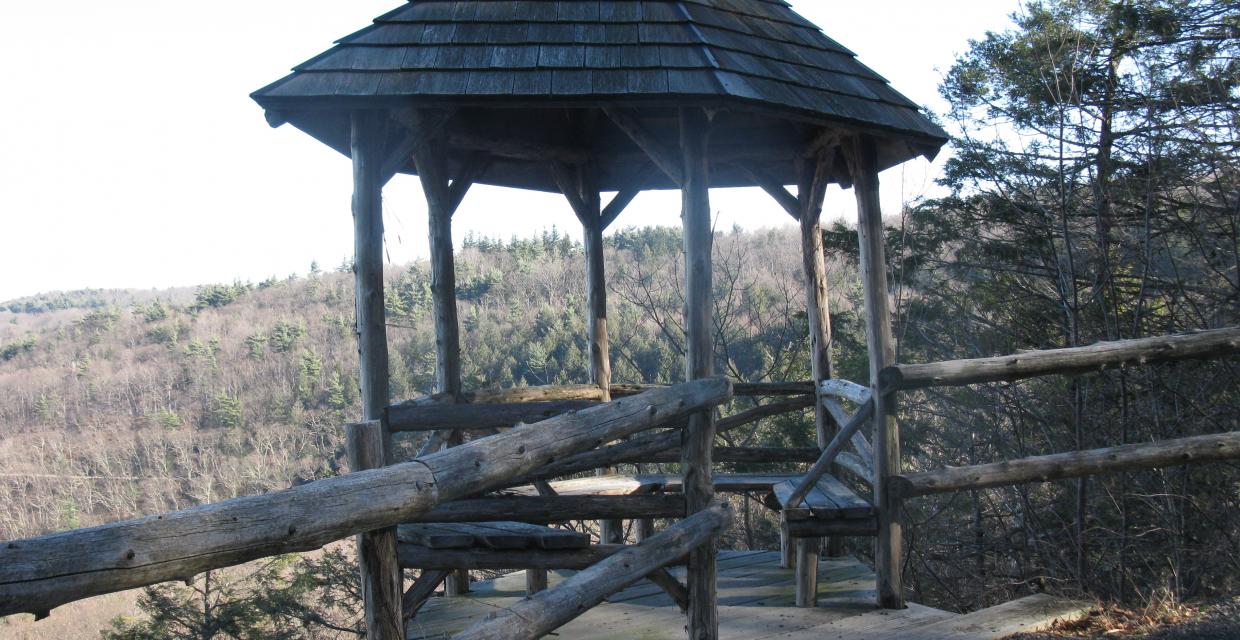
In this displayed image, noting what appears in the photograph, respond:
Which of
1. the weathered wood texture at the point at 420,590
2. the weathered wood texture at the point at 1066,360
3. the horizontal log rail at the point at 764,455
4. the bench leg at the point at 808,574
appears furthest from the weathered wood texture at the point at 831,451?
the weathered wood texture at the point at 420,590

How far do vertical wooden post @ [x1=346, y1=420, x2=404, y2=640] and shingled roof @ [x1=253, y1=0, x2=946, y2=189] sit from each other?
278 cm

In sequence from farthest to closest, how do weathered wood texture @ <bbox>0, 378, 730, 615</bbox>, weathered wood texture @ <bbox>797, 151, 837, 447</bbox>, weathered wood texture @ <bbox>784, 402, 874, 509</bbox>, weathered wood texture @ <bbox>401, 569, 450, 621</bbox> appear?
weathered wood texture @ <bbox>797, 151, 837, 447</bbox>, weathered wood texture @ <bbox>784, 402, 874, 509</bbox>, weathered wood texture @ <bbox>401, 569, 450, 621</bbox>, weathered wood texture @ <bbox>0, 378, 730, 615</bbox>

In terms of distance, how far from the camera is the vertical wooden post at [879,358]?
5.05 metres

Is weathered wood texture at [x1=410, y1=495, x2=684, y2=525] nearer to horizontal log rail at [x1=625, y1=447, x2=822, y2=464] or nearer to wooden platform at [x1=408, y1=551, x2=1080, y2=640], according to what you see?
wooden platform at [x1=408, y1=551, x2=1080, y2=640]

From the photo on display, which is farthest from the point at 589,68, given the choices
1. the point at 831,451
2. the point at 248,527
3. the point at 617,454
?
the point at 248,527

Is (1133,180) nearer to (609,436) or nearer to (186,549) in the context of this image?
(609,436)

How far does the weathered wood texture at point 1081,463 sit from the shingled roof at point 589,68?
2147 mm

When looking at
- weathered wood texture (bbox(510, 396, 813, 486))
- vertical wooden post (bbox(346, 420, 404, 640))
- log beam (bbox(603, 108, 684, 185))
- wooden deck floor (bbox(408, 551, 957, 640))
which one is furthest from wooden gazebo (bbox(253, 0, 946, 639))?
vertical wooden post (bbox(346, 420, 404, 640))

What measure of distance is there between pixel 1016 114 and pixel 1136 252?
415 cm

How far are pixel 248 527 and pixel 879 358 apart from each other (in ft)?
14.5

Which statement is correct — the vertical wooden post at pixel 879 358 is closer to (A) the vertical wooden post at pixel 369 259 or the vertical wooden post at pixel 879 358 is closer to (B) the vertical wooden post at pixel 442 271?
(A) the vertical wooden post at pixel 369 259

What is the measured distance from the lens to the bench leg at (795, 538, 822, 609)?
17.5 feet

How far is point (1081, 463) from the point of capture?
469cm

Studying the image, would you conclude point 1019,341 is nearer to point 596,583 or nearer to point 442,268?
point 442,268
